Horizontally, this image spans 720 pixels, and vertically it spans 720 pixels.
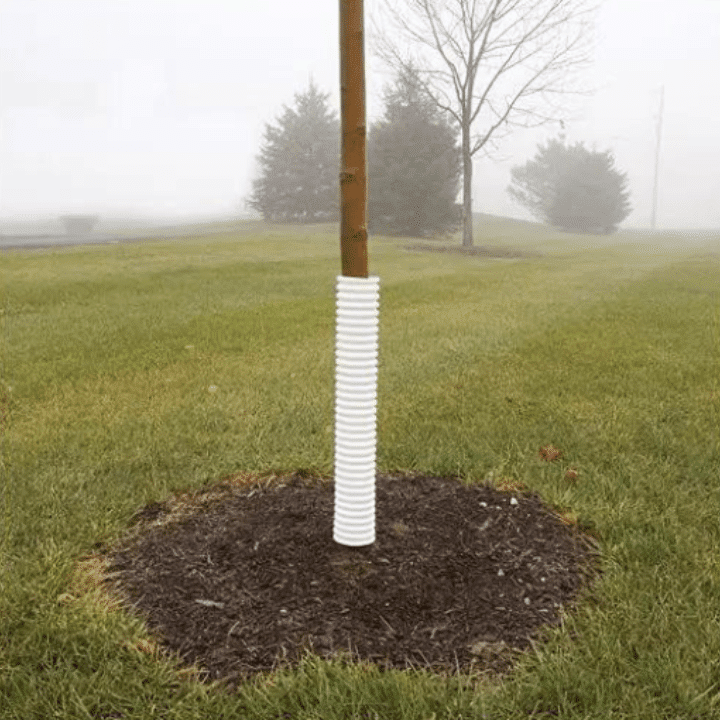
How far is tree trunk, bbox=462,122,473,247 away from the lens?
28.8 metres

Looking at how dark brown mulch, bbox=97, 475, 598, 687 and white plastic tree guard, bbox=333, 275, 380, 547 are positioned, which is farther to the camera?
white plastic tree guard, bbox=333, 275, 380, 547

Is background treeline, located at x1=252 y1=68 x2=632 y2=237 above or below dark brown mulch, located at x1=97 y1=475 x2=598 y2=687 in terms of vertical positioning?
above

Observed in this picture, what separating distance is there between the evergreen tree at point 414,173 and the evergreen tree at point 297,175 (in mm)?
9977

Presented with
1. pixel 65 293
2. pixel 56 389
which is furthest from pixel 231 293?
pixel 56 389

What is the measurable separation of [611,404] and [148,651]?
458cm

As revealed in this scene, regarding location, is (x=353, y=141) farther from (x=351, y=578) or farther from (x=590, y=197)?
(x=590, y=197)

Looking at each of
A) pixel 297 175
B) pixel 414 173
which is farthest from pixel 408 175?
pixel 297 175

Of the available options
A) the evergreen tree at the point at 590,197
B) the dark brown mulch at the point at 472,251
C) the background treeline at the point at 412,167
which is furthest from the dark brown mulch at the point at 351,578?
the evergreen tree at the point at 590,197

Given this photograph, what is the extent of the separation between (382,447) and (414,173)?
2987 cm

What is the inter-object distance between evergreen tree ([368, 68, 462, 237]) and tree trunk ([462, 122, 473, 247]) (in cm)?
425

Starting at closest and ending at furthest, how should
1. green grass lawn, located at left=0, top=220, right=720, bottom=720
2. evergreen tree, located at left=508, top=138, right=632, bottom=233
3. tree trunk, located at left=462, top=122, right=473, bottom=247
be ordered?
green grass lawn, located at left=0, top=220, right=720, bottom=720 < tree trunk, located at left=462, top=122, right=473, bottom=247 < evergreen tree, located at left=508, top=138, right=632, bottom=233

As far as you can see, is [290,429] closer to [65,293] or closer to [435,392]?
[435,392]

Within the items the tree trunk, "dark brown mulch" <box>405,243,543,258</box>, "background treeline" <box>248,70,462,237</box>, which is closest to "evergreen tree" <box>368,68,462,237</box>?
"background treeline" <box>248,70,462,237</box>

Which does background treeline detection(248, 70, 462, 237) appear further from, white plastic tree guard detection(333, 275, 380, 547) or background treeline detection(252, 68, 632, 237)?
white plastic tree guard detection(333, 275, 380, 547)
